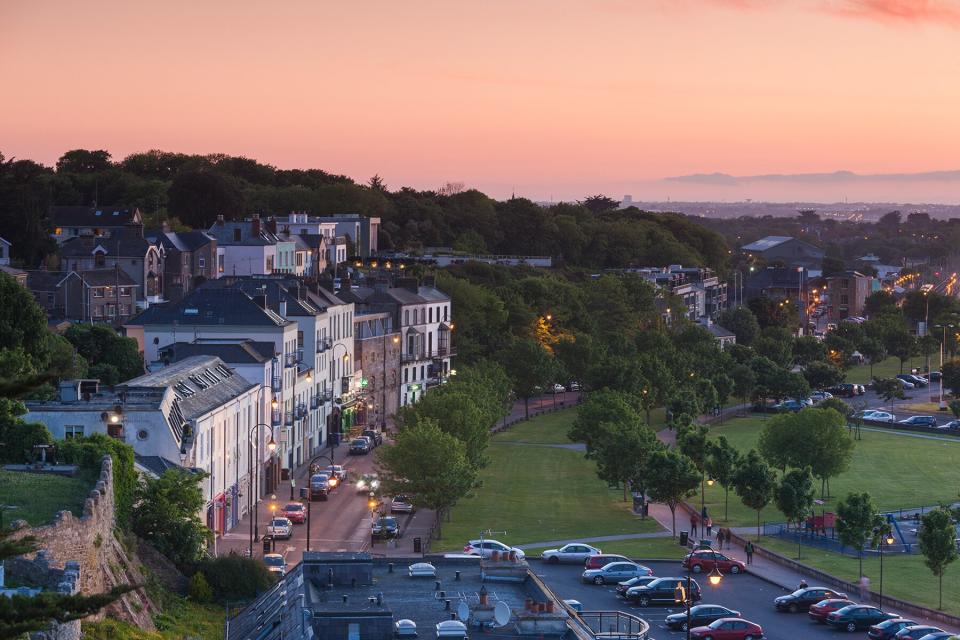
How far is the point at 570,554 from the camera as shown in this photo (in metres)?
62.6

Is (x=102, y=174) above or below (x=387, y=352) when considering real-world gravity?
above

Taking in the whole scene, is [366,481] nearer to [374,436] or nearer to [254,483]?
[254,483]

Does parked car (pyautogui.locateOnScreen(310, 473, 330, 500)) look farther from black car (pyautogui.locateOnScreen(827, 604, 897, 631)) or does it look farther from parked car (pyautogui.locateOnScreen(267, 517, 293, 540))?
black car (pyautogui.locateOnScreen(827, 604, 897, 631))

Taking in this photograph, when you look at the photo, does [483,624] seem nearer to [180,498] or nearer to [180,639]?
[180,639]

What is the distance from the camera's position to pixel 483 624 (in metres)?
33.2

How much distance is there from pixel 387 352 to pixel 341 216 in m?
59.5

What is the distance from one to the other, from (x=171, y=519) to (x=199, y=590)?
3.29 metres

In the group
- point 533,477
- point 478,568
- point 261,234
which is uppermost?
point 261,234

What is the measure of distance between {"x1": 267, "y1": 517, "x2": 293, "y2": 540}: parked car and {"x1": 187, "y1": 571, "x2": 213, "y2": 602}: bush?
592 inches

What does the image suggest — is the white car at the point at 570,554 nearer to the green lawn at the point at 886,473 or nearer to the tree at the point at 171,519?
the green lawn at the point at 886,473

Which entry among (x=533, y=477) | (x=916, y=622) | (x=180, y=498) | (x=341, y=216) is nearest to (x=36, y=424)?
(x=180, y=498)

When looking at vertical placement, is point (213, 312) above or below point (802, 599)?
above

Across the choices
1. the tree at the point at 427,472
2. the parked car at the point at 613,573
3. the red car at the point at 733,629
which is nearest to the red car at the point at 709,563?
the parked car at the point at 613,573

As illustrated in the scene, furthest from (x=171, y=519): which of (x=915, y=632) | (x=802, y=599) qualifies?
(x=915, y=632)
